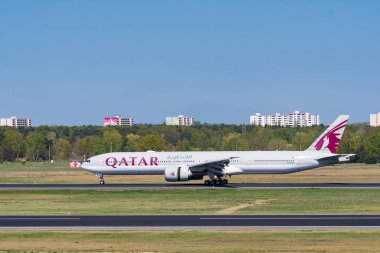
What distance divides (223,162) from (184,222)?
30365 mm

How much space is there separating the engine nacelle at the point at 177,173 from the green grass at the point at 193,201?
21.9ft

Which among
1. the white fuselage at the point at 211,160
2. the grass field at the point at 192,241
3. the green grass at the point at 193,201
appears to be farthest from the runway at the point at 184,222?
the white fuselage at the point at 211,160

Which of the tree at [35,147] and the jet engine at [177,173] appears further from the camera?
the tree at [35,147]

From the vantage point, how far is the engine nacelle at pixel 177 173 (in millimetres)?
67875

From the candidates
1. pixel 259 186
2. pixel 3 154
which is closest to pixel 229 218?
pixel 259 186

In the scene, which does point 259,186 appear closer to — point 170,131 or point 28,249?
point 28,249

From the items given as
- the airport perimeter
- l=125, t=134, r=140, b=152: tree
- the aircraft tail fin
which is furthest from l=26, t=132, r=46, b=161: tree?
the aircraft tail fin

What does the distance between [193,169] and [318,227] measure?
3436 cm

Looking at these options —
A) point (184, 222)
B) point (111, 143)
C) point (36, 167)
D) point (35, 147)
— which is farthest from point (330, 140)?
point (35, 147)

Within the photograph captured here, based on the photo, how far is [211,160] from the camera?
2761 inches

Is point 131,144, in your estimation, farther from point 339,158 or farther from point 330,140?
point 339,158

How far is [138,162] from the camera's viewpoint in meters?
71.9

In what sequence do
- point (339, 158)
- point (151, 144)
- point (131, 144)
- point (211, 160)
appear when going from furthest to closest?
point (131, 144) → point (151, 144) → point (211, 160) → point (339, 158)

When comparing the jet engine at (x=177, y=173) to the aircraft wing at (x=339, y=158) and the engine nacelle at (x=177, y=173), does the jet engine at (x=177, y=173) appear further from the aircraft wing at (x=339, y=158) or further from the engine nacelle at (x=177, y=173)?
the aircraft wing at (x=339, y=158)
